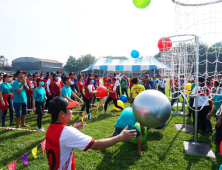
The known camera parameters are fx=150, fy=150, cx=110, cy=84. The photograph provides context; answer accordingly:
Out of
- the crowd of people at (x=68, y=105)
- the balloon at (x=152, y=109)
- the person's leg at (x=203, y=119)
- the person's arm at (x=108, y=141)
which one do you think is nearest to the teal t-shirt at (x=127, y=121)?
the crowd of people at (x=68, y=105)

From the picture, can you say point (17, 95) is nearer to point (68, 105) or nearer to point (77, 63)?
point (68, 105)

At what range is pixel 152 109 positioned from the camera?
242cm

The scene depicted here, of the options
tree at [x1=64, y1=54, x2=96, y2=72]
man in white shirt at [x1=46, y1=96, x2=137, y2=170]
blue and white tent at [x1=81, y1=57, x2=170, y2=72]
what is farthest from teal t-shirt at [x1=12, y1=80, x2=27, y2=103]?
tree at [x1=64, y1=54, x2=96, y2=72]

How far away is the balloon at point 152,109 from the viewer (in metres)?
2.42

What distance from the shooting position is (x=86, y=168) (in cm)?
336

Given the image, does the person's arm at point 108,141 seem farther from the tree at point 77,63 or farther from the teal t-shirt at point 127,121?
the tree at point 77,63

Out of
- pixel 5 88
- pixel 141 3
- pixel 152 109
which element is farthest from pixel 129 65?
pixel 152 109

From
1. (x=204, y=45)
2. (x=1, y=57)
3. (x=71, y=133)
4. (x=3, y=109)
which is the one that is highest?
(x=1, y=57)

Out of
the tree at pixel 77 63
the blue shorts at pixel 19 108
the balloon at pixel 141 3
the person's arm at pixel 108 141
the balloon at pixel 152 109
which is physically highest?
the tree at pixel 77 63

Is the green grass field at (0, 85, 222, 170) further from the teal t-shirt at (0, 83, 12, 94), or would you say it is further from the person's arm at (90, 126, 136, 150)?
the person's arm at (90, 126, 136, 150)

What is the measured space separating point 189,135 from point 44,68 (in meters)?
59.3

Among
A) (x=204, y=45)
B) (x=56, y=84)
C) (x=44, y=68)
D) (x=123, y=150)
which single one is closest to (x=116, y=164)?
(x=123, y=150)

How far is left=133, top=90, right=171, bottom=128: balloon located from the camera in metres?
2.42

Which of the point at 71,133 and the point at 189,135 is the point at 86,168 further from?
the point at 189,135
